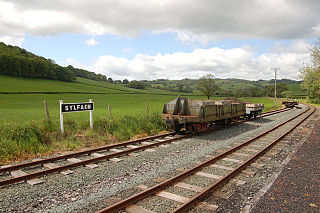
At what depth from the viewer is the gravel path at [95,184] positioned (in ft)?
14.6

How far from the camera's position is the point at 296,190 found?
5.22 meters

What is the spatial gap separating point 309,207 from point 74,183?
5.26 meters

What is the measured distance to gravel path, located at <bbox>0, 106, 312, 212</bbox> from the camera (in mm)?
4441

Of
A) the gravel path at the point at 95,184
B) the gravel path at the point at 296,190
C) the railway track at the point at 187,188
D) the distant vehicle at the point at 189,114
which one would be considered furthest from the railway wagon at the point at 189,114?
the gravel path at the point at 296,190

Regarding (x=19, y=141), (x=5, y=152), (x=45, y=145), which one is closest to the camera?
(x=5, y=152)

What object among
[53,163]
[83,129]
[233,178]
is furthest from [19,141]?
[233,178]

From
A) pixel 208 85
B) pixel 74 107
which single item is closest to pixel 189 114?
pixel 74 107

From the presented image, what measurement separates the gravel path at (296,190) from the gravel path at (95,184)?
0.58 metres

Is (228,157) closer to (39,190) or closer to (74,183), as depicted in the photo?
(74,183)

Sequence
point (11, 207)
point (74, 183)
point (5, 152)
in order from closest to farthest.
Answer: point (11, 207) → point (74, 183) → point (5, 152)

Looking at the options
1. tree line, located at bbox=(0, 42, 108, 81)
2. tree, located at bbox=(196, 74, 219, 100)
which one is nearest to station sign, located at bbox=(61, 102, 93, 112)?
tree line, located at bbox=(0, 42, 108, 81)

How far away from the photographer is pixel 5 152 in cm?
744

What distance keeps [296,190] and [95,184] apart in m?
4.83

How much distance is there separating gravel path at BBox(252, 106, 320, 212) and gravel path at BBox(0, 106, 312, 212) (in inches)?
22.7
